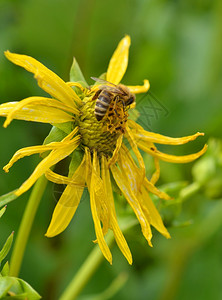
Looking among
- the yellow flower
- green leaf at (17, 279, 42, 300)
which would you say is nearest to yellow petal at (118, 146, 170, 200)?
the yellow flower

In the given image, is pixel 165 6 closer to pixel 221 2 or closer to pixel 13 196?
pixel 221 2

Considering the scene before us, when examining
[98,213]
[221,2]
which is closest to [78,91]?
[98,213]

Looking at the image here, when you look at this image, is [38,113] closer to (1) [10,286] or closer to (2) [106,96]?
(2) [106,96]

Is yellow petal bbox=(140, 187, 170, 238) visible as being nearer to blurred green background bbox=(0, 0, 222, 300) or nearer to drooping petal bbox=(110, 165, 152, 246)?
drooping petal bbox=(110, 165, 152, 246)

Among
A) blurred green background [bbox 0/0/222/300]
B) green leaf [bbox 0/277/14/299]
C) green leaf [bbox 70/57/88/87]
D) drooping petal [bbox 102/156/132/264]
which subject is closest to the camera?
green leaf [bbox 0/277/14/299]

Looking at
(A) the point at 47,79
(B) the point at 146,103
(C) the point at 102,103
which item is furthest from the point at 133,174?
(B) the point at 146,103

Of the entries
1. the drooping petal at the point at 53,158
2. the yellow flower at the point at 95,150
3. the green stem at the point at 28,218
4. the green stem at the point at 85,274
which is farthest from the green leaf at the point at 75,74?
the green stem at the point at 85,274

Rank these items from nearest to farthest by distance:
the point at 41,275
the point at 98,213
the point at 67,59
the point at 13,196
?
the point at 13,196 < the point at 98,213 < the point at 41,275 < the point at 67,59

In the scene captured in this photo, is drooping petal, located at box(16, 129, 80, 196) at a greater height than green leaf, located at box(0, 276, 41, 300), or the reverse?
drooping petal, located at box(16, 129, 80, 196)
